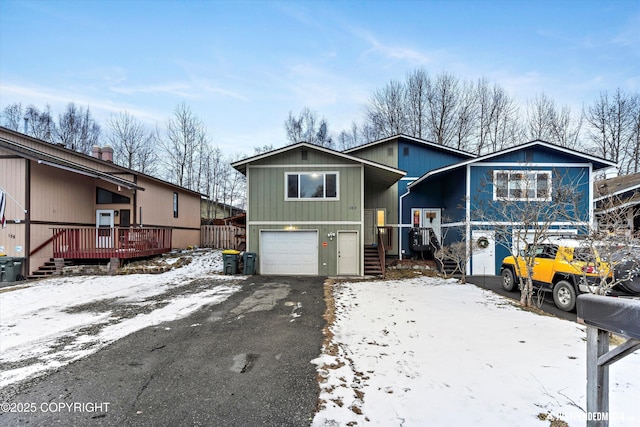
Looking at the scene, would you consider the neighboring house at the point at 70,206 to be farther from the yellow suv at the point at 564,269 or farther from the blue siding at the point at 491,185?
the blue siding at the point at 491,185

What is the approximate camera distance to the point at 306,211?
40.3 feet

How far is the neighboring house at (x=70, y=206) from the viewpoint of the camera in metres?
11.7

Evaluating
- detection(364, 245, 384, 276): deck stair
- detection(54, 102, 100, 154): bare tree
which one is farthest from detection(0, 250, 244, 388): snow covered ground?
detection(54, 102, 100, 154): bare tree

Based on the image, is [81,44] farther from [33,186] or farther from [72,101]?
[72,101]

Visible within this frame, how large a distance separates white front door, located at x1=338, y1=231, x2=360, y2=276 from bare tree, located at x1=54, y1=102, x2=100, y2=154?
29787 millimetres

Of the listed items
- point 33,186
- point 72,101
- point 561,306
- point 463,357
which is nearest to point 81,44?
point 33,186

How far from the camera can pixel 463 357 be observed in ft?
14.0

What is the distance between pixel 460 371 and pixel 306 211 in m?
9.03

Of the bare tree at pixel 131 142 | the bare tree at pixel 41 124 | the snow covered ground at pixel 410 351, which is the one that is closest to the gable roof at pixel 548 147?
the snow covered ground at pixel 410 351

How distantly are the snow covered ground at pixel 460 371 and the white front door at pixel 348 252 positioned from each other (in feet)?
17.7

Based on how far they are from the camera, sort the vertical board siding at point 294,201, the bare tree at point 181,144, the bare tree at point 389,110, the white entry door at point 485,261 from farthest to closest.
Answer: the bare tree at point 181,144
the bare tree at point 389,110
the white entry door at point 485,261
the vertical board siding at point 294,201

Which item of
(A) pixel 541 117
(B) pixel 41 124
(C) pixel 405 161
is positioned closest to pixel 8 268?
(C) pixel 405 161

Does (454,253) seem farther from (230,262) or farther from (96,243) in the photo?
(96,243)

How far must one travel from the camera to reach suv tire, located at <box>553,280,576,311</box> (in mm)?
7075
